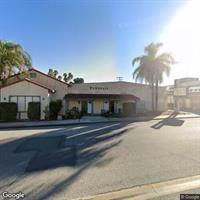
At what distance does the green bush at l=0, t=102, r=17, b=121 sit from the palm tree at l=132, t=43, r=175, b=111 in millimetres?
17657

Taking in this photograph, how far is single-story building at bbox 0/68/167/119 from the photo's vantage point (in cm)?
2259

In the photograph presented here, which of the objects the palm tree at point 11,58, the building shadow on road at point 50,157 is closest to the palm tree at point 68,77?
the palm tree at point 11,58

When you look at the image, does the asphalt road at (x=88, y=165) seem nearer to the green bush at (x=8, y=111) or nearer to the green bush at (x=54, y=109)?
the green bush at (x=8, y=111)

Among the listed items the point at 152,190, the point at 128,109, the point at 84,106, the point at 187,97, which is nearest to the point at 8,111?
the point at 84,106

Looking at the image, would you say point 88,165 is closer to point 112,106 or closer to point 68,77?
point 112,106

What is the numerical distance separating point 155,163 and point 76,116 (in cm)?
1834

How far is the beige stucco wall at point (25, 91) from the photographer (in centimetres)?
2241

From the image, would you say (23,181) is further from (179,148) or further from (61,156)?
(179,148)

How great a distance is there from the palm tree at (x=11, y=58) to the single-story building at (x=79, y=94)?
147cm

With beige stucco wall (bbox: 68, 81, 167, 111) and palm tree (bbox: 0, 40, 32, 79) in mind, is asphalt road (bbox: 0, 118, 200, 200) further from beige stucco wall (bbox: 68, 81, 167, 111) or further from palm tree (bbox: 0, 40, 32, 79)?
beige stucco wall (bbox: 68, 81, 167, 111)

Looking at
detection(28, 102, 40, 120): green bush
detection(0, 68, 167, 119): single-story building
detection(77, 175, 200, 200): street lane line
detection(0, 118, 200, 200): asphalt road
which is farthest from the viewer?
detection(0, 68, 167, 119): single-story building

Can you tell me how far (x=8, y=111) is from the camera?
67.4ft

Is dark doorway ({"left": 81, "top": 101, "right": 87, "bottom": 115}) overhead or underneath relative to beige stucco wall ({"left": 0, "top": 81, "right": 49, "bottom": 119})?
underneath

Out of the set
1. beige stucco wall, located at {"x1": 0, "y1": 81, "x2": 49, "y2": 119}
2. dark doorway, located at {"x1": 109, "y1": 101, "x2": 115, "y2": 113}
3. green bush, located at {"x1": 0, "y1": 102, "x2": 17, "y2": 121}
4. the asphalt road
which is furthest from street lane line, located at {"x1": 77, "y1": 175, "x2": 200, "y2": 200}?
dark doorway, located at {"x1": 109, "y1": 101, "x2": 115, "y2": 113}
